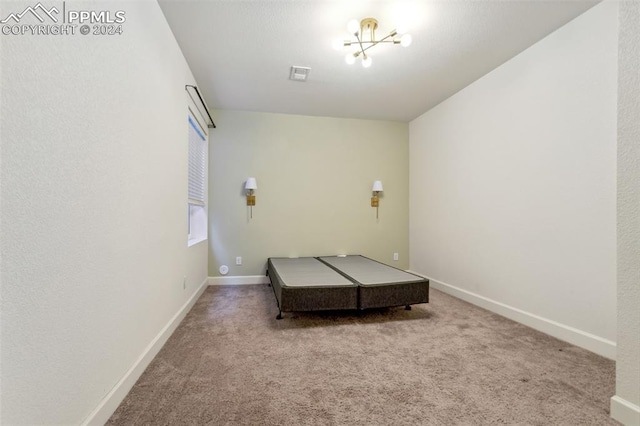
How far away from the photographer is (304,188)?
443 cm

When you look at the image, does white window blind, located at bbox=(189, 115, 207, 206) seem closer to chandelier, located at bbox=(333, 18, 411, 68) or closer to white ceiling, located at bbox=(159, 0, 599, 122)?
white ceiling, located at bbox=(159, 0, 599, 122)

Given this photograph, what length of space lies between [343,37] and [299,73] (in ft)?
2.44

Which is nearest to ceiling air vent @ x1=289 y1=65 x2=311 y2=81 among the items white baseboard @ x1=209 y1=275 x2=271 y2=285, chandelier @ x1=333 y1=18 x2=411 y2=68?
chandelier @ x1=333 y1=18 x2=411 y2=68

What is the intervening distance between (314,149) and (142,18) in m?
2.86

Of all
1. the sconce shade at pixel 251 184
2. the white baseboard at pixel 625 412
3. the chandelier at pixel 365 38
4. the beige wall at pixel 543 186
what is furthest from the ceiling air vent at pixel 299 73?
the white baseboard at pixel 625 412

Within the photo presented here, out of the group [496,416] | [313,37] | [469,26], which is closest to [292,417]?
[496,416]

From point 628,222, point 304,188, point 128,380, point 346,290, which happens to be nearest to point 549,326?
point 628,222

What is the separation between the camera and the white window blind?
10.8ft

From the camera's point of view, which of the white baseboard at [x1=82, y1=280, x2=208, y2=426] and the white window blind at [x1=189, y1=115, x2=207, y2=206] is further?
the white window blind at [x1=189, y1=115, x2=207, y2=206]

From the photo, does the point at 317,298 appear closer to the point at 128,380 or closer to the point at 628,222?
the point at 128,380

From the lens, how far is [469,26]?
231 centimetres

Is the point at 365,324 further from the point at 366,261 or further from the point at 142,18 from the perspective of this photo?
the point at 142,18

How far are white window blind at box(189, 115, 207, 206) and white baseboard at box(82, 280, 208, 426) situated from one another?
1511 mm

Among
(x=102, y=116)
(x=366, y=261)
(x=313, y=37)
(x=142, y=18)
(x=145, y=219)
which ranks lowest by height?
(x=366, y=261)
